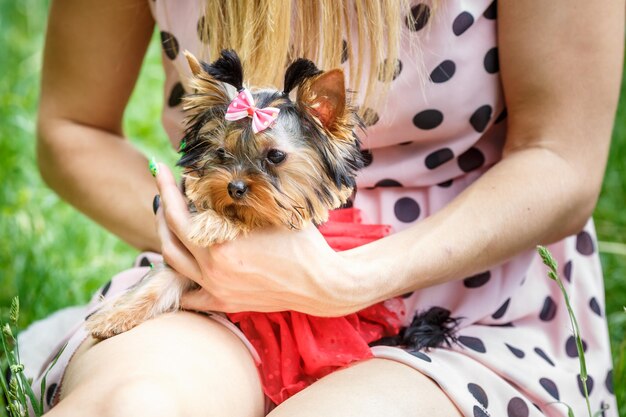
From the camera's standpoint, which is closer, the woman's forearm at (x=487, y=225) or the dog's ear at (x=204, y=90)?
the dog's ear at (x=204, y=90)

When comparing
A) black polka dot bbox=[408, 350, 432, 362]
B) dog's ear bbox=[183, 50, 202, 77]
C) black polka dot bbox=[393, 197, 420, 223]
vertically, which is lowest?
black polka dot bbox=[408, 350, 432, 362]

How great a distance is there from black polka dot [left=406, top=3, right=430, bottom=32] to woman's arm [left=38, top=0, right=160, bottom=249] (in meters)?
0.74

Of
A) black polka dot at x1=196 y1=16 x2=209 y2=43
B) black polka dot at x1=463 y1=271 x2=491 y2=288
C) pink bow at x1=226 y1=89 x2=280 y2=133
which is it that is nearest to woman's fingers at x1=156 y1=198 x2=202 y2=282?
pink bow at x1=226 y1=89 x2=280 y2=133

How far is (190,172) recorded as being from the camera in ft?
5.57

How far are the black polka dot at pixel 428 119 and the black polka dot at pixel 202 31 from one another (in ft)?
1.77

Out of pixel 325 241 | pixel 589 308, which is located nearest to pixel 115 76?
pixel 325 241

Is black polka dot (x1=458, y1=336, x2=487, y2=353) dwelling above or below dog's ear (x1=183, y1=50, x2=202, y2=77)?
below

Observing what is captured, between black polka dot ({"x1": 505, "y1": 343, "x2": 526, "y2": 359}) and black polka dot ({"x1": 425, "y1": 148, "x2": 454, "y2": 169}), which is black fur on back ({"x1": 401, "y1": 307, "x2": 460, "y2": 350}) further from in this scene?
black polka dot ({"x1": 425, "y1": 148, "x2": 454, "y2": 169})

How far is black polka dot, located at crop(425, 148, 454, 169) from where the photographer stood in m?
2.07

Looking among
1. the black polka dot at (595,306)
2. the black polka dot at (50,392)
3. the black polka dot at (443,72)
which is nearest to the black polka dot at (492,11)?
the black polka dot at (443,72)

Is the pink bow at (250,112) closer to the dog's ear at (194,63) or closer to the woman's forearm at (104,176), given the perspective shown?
the dog's ear at (194,63)

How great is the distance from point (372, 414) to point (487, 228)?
1.79 feet

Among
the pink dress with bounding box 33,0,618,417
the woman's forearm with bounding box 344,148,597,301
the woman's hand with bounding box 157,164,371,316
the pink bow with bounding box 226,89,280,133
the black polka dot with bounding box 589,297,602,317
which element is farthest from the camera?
the black polka dot with bounding box 589,297,602,317

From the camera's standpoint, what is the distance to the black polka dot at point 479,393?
1766mm
